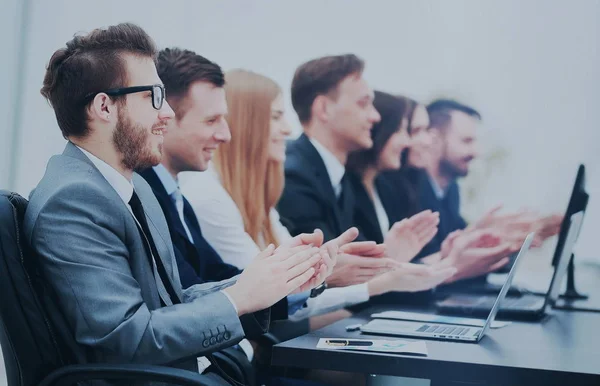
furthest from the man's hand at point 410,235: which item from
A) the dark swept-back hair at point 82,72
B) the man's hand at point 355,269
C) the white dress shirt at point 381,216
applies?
the dark swept-back hair at point 82,72

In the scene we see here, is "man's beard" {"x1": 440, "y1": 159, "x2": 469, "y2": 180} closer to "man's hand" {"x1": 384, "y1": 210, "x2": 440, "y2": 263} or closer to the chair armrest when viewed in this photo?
"man's hand" {"x1": 384, "y1": 210, "x2": 440, "y2": 263}

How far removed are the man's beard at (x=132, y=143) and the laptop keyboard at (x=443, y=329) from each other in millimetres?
985

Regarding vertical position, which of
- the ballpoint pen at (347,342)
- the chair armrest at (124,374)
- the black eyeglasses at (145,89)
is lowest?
the ballpoint pen at (347,342)

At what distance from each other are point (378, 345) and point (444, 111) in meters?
1.87

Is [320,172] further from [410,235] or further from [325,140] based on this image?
[410,235]

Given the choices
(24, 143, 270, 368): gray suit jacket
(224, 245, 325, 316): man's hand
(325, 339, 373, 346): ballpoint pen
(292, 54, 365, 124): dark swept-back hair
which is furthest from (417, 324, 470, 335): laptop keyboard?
(292, 54, 365, 124): dark swept-back hair

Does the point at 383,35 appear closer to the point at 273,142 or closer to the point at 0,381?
the point at 273,142

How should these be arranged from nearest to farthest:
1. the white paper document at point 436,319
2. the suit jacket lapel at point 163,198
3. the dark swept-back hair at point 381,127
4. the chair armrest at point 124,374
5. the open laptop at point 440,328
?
the chair armrest at point 124,374
the open laptop at point 440,328
the white paper document at point 436,319
the suit jacket lapel at point 163,198
the dark swept-back hair at point 381,127

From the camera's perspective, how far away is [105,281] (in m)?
1.79

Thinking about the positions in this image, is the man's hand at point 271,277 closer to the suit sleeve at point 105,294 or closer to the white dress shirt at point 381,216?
the suit sleeve at point 105,294

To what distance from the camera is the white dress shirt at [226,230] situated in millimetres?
3514

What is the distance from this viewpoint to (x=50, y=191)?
1.87 m

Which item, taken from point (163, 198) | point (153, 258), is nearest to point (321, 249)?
point (153, 258)

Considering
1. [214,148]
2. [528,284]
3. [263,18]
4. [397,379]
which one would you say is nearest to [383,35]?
[263,18]
